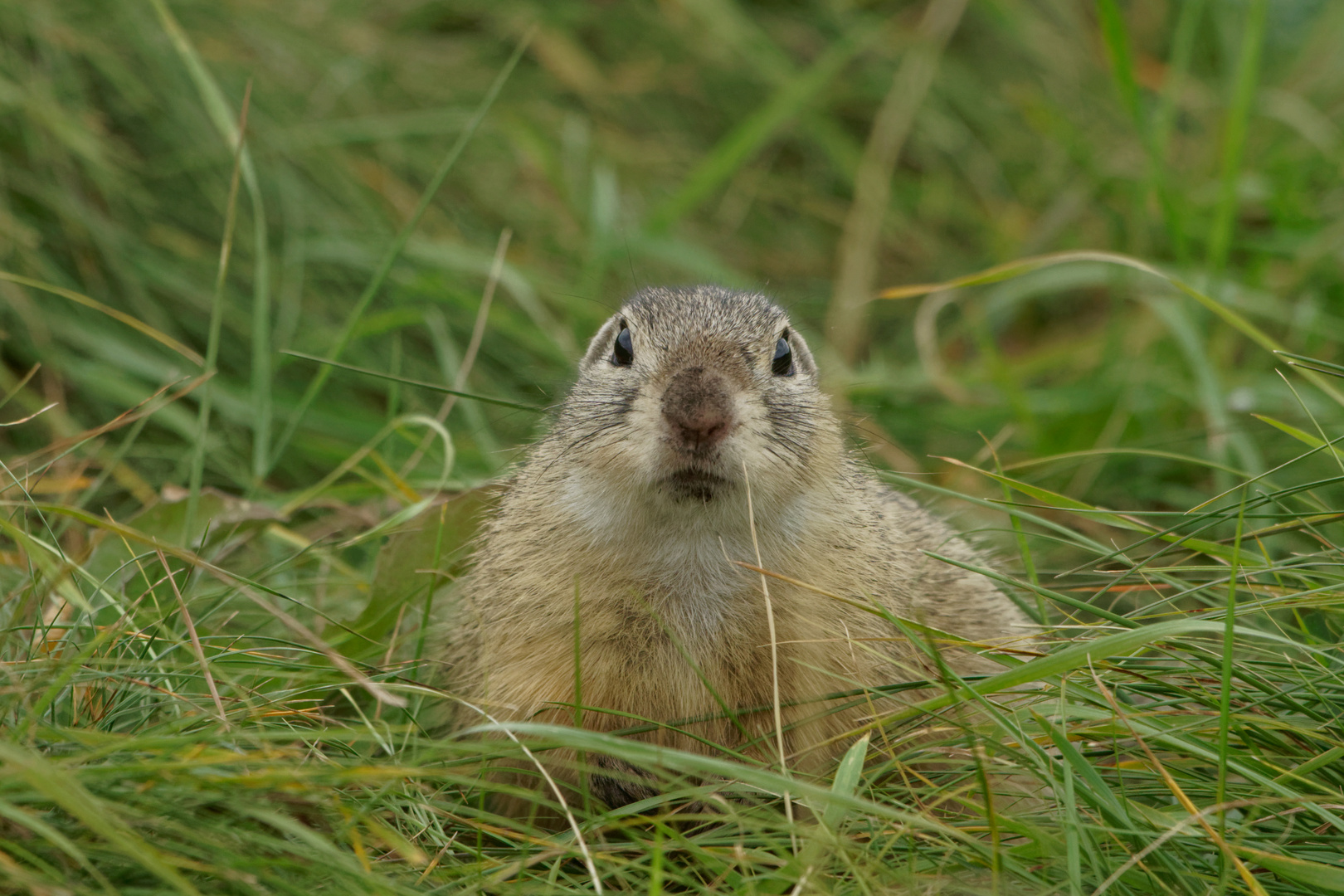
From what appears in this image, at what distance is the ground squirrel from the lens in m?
2.95

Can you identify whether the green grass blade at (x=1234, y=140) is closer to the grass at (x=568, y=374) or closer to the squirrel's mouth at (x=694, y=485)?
the grass at (x=568, y=374)

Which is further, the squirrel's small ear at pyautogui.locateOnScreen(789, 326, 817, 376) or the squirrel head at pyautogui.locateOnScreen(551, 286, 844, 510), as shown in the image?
the squirrel's small ear at pyautogui.locateOnScreen(789, 326, 817, 376)

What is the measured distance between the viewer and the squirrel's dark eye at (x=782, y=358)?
11.5 ft

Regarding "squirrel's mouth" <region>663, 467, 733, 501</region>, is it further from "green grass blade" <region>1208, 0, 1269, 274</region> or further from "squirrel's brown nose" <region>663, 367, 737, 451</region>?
"green grass blade" <region>1208, 0, 1269, 274</region>

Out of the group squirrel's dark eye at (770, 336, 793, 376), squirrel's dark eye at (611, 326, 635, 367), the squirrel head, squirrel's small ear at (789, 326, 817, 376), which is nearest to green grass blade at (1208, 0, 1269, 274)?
squirrel's small ear at (789, 326, 817, 376)

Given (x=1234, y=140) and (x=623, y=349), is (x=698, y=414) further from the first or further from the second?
(x=1234, y=140)

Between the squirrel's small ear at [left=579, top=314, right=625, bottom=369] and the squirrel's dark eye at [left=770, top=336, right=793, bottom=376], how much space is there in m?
0.48

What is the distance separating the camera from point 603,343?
3771 millimetres

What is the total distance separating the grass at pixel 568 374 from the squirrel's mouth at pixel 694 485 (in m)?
0.67

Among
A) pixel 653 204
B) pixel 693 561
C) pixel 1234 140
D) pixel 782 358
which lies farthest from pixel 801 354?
pixel 653 204

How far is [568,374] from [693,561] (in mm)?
2113

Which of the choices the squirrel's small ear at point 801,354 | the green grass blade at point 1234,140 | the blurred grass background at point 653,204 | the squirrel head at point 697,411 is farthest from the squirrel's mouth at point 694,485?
the green grass blade at point 1234,140

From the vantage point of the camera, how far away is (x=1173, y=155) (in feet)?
26.8

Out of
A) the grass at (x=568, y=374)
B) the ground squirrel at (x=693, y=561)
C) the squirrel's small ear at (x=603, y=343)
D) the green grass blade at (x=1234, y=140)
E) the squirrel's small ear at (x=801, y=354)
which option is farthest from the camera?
the green grass blade at (x=1234, y=140)
